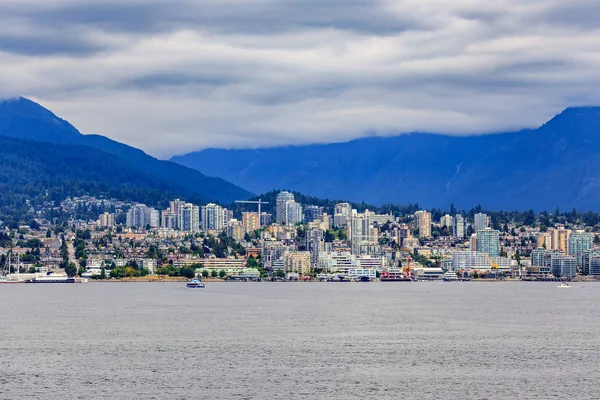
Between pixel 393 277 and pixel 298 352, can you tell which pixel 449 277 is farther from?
pixel 298 352

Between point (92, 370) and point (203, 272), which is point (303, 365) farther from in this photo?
point (203, 272)

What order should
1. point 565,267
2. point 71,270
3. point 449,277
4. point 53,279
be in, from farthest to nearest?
1. point 449,277
2. point 565,267
3. point 71,270
4. point 53,279

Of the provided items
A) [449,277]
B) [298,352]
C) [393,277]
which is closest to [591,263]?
[449,277]

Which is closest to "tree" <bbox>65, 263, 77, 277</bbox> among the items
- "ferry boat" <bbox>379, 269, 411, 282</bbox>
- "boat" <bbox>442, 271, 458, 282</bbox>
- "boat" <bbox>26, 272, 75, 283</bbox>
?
"boat" <bbox>26, 272, 75, 283</bbox>

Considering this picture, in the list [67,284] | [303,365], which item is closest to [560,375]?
[303,365]

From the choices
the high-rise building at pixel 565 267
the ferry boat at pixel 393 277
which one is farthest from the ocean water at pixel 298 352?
the high-rise building at pixel 565 267

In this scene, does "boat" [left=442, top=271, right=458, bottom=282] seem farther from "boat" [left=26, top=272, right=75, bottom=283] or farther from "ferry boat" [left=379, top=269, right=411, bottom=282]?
"boat" [left=26, top=272, right=75, bottom=283]
